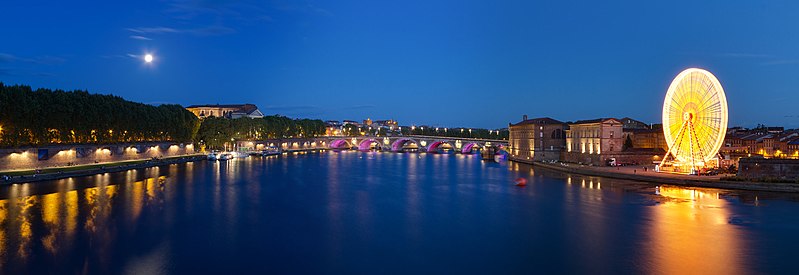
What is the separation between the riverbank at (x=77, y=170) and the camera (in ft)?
115

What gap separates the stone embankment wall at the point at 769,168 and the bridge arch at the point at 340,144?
3088 inches

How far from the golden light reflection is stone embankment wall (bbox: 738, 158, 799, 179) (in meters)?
6.55

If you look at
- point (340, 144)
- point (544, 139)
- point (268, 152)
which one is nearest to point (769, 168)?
point (544, 139)

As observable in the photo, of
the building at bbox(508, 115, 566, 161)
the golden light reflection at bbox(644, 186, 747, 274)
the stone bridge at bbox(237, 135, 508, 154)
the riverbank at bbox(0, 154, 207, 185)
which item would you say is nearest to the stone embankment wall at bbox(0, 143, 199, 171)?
the riverbank at bbox(0, 154, 207, 185)

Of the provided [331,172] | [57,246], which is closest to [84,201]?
[57,246]

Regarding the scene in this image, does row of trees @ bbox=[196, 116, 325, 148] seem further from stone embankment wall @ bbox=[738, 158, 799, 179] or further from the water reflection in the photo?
stone embankment wall @ bbox=[738, 158, 799, 179]

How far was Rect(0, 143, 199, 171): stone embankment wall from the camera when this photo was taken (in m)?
38.9

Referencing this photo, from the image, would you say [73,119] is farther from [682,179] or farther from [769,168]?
[769,168]

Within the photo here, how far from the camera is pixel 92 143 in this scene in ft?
155

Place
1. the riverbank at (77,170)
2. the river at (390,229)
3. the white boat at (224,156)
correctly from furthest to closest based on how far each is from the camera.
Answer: the white boat at (224,156) → the riverbank at (77,170) → the river at (390,229)

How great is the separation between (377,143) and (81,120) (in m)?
64.7

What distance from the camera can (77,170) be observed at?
40.8 m

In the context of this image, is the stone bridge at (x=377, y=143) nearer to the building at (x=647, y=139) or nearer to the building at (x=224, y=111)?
the building at (x=224, y=111)

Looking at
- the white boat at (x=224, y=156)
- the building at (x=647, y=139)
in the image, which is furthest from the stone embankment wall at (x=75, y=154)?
the building at (x=647, y=139)
